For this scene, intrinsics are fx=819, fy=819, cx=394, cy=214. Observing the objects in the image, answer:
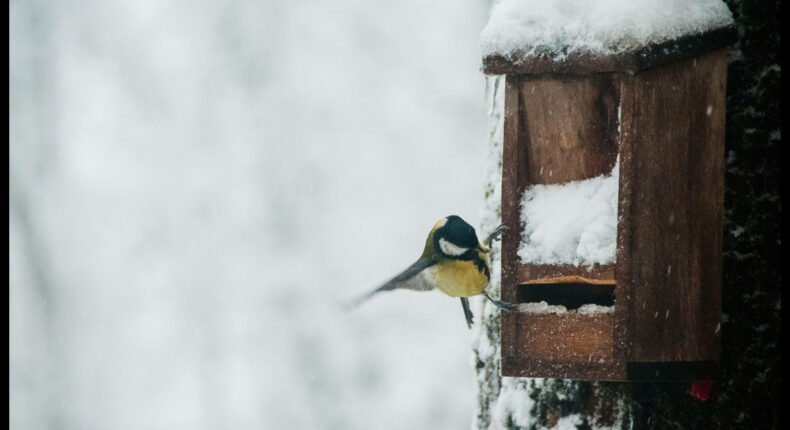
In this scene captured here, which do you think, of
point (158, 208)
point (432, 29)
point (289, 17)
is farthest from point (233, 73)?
point (432, 29)

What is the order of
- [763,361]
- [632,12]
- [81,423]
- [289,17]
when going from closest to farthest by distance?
[632,12] < [763,361] < [81,423] < [289,17]

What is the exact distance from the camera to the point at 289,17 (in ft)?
35.5

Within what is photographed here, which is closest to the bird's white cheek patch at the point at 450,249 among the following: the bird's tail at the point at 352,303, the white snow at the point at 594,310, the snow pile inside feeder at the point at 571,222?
the bird's tail at the point at 352,303

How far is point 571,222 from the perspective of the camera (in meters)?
2.21

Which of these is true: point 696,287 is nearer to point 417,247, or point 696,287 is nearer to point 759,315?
point 759,315

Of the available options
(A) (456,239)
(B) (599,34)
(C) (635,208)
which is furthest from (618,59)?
(A) (456,239)

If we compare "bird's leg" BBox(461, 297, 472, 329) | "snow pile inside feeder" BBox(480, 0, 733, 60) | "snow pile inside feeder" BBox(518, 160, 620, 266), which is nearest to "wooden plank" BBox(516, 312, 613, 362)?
"snow pile inside feeder" BBox(518, 160, 620, 266)

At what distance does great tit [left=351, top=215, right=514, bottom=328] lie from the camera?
2.78 m

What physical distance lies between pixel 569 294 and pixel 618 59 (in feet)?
2.17

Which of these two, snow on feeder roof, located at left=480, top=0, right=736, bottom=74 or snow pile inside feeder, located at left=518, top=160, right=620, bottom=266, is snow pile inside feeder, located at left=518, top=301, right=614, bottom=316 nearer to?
snow pile inside feeder, located at left=518, top=160, right=620, bottom=266

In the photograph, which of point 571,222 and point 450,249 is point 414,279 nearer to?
point 450,249

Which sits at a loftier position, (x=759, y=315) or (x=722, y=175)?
(x=722, y=175)

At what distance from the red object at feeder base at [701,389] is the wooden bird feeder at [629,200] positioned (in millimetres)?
120

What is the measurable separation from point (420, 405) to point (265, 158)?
12.0ft
